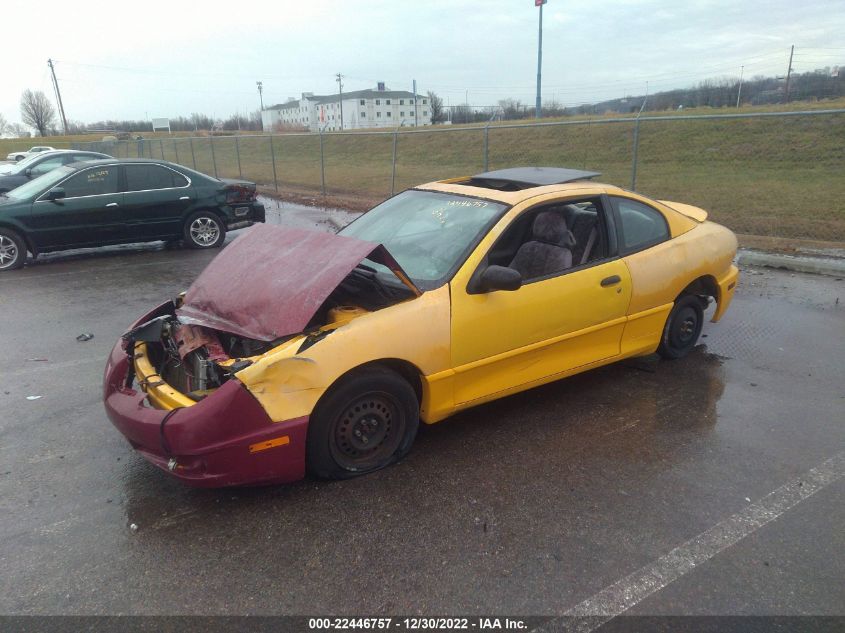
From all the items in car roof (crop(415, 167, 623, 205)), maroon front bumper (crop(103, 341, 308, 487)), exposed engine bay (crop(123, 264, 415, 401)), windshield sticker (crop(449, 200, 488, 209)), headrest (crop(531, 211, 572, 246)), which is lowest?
maroon front bumper (crop(103, 341, 308, 487))

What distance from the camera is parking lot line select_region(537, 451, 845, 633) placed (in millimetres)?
2441

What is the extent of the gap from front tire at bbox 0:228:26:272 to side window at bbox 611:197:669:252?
8606 millimetres

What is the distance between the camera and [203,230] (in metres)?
10.3

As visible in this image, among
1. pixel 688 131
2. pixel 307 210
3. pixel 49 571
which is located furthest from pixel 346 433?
pixel 688 131

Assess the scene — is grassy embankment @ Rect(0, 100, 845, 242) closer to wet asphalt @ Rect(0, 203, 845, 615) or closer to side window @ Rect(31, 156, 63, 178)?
side window @ Rect(31, 156, 63, 178)

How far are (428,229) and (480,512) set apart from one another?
1.94 m

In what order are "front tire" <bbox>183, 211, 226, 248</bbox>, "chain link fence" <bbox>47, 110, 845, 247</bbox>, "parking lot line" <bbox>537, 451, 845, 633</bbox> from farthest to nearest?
1. "chain link fence" <bbox>47, 110, 845, 247</bbox>
2. "front tire" <bbox>183, 211, 226, 248</bbox>
3. "parking lot line" <bbox>537, 451, 845, 633</bbox>

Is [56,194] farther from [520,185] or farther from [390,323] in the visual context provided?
[390,323]

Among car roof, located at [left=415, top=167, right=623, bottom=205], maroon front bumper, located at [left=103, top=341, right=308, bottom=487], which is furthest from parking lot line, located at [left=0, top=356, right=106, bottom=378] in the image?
car roof, located at [left=415, top=167, right=623, bottom=205]

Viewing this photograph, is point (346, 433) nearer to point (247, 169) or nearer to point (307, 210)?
point (307, 210)

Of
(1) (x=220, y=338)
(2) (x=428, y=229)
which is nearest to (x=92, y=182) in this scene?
(1) (x=220, y=338)

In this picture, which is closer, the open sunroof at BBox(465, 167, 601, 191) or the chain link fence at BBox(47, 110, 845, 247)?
the open sunroof at BBox(465, 167, 601, 191)

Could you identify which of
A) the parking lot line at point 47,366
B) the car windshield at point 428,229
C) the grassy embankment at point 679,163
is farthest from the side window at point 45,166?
the car windshield at point 428,229

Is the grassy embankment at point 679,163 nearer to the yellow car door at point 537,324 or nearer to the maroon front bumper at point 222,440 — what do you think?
the yellow car door at point 537,324
